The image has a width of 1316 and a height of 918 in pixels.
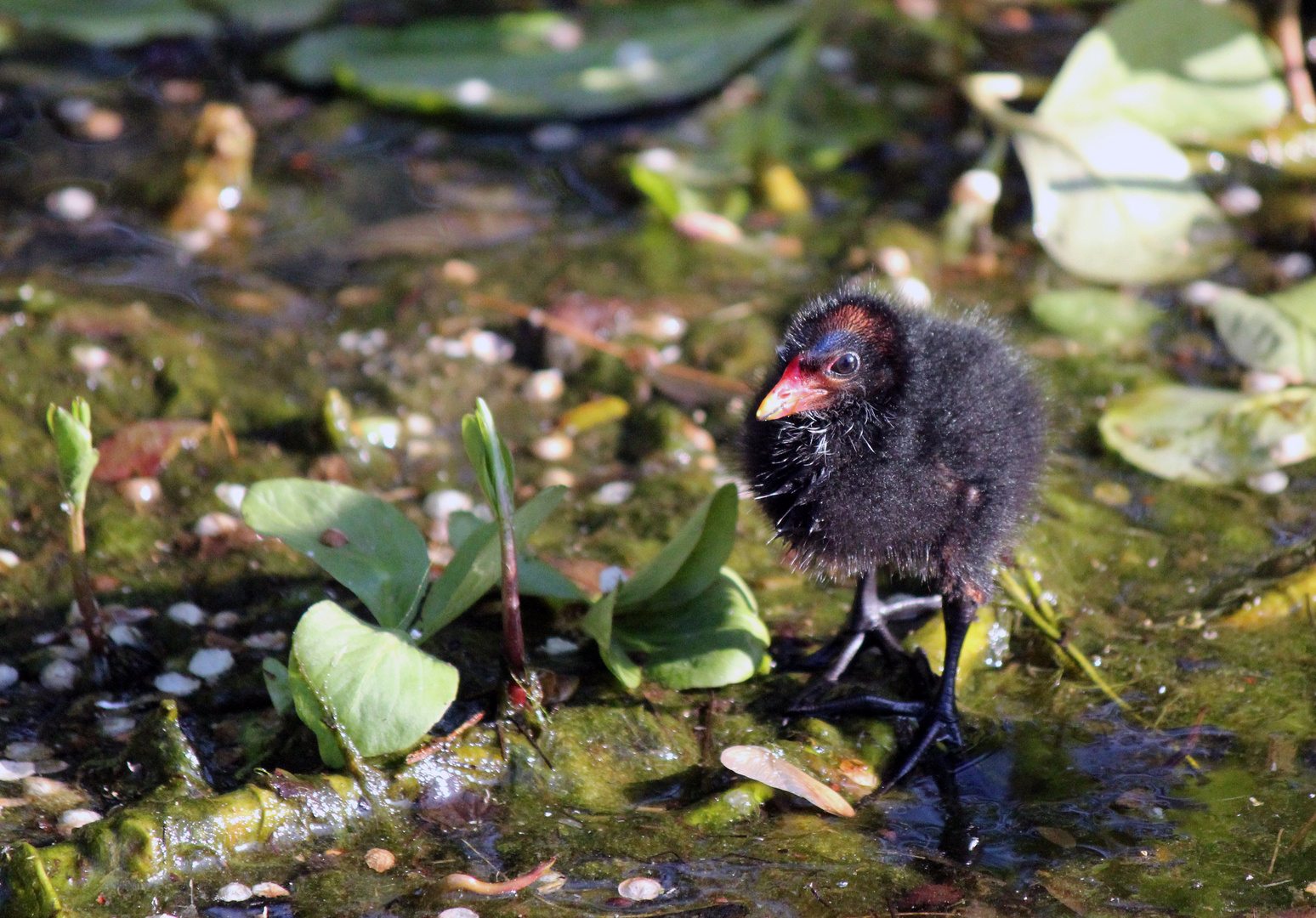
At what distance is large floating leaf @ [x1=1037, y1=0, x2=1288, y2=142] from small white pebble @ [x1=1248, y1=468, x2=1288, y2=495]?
5.87ft

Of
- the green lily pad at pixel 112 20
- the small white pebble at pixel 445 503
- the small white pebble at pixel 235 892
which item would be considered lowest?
the small white pebble at pixel 445 503

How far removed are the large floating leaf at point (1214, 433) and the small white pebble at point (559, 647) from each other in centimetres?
182

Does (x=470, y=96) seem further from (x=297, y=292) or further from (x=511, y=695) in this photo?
(x=511, y=695)

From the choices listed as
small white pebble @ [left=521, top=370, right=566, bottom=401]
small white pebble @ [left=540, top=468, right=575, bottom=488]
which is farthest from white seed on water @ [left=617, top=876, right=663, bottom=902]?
small white pebble @ [left=521, top=370, right=566, bottom=401]

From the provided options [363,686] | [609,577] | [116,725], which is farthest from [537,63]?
[363,686]

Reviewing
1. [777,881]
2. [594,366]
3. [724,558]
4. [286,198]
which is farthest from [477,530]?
[286,198]

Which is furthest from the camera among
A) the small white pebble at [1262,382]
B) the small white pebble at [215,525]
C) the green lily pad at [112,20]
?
the green lily pad at [112,20]

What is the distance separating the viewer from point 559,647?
3020 millimetres

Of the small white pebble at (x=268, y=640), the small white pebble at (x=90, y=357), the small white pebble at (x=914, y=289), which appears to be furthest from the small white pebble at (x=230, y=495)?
the small white pebble at (x=914, y=289)

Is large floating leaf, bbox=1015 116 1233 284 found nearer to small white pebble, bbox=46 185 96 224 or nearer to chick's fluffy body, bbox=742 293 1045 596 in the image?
chick's fluffy body, bbox=742 293 1045 596

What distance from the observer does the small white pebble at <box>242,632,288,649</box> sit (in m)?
3.03

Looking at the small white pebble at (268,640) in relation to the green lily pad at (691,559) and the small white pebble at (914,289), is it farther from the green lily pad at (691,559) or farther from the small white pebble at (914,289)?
the small white pebble at (914,289)

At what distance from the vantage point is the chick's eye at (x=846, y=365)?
9.09ft

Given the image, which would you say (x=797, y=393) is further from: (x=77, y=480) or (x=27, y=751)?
(x=27, y=751)
